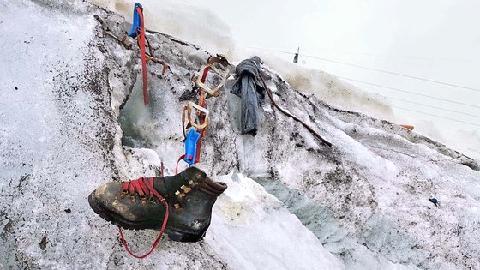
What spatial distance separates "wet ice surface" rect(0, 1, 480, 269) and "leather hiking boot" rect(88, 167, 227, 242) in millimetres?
265

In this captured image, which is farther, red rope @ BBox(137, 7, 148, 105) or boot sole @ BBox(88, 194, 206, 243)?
red rope @ BBox(137, 7, 148, 105)

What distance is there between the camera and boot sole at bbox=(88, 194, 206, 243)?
12.3 ft

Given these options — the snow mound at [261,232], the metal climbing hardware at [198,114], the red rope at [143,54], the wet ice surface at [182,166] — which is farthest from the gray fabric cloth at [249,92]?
the red rope at [143,54]

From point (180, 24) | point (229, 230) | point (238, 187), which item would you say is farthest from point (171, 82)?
point (180, 24)

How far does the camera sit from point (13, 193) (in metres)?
3.85

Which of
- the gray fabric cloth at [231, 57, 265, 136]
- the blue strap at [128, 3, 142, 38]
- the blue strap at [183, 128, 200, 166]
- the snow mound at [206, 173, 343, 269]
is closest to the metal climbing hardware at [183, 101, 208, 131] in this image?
the blue strap at [183, 128, 200, 166]

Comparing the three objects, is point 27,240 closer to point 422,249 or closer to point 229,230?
point 229,230

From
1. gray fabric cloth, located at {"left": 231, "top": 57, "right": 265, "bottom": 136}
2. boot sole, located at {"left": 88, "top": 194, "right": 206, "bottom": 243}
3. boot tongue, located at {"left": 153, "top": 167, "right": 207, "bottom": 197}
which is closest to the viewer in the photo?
boot tongue, located at {"left": 153, "top": 167, "right": 207, "bottom": 197}

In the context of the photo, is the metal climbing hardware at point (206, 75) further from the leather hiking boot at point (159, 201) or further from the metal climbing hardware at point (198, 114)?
the leather hiking boot at point (159, 201)

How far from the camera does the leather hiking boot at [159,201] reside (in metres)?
3.71

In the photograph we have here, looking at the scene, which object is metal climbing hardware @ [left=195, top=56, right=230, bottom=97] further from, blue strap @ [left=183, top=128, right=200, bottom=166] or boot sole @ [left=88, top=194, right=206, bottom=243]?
boot sole @ [left=88, top=194, right=206, bottom=243]

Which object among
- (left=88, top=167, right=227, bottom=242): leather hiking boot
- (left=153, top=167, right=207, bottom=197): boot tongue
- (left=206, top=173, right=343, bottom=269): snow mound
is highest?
(left=153, top=167, right=207, bottom=197): boot tongue

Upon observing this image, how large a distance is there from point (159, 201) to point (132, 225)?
30 cm

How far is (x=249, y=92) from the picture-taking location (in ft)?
21.9
